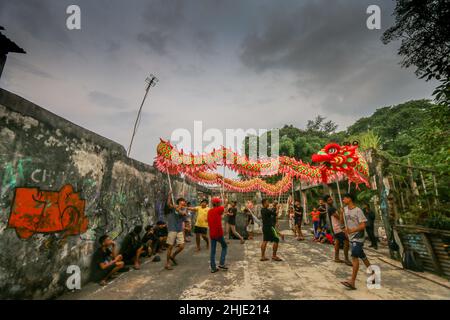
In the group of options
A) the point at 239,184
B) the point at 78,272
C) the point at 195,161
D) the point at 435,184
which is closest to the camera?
the point at 78,272

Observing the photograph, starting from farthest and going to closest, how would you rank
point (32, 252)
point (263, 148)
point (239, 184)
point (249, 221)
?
point (263, 148) → point (239, 184) → point (249, 221) → point (32, 252)

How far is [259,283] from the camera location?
13.8ft

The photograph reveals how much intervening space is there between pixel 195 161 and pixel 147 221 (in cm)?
278

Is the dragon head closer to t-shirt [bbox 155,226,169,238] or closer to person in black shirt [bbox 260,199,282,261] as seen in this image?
person in black shirt [bbox 260,199,282,261]

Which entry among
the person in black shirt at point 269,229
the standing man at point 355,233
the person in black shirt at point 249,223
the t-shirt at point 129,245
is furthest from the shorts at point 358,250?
the person in black shirt at point 249,223

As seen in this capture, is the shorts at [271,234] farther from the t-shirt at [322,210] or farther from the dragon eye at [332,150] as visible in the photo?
the t-shirt at [322,210]

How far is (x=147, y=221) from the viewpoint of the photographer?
7.36 meters

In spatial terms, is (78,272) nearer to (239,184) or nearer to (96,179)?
(96,179)

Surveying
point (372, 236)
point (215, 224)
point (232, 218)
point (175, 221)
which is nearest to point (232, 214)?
point (232, 218)

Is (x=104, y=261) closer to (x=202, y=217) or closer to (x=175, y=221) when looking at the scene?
(x=175, y=221)

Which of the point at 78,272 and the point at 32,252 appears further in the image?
the point at 78,272
